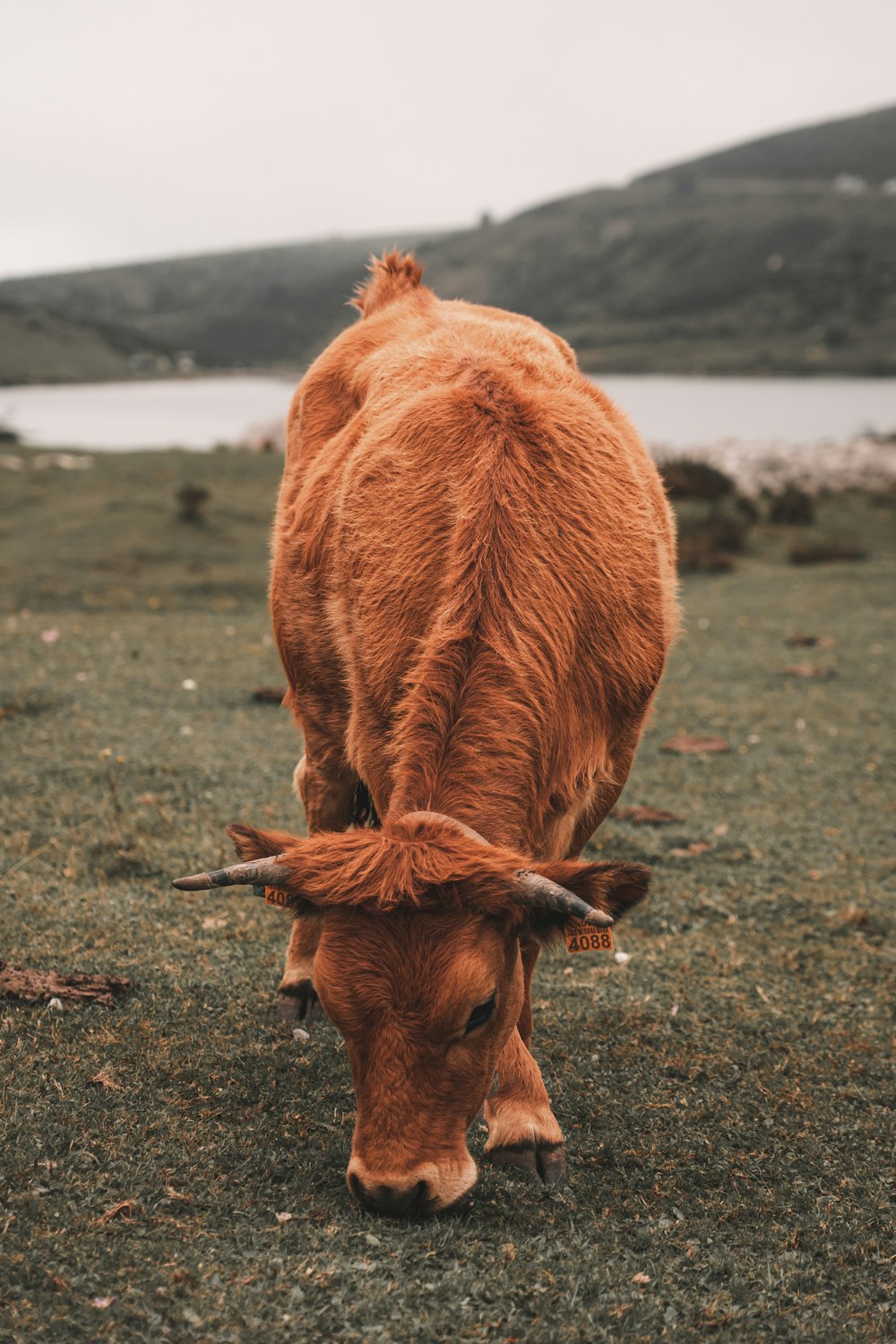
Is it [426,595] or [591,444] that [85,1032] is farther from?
[591,444]

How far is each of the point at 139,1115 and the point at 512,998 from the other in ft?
4.75

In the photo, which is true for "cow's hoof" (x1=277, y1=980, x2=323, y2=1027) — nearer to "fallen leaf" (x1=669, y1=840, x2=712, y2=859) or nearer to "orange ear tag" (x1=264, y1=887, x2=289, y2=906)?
"orange ear tag" (x1=264, y1=887, x2=289, y2=906)

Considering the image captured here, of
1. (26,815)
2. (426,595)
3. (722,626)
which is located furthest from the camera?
(722,626)

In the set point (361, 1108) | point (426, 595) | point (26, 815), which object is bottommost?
point (26, 815)

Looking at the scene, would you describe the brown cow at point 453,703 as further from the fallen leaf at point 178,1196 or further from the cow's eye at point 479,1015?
the fallen leaf at point 178,1196

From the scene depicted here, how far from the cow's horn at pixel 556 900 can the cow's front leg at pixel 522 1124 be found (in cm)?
122

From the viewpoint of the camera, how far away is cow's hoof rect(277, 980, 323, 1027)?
4730 mm

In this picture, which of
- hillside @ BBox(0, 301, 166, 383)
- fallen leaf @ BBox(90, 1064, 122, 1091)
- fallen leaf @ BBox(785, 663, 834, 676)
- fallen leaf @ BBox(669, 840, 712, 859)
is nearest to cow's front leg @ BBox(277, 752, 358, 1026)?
fallen leaf @ BBox(90, 1064, 122, 1091)

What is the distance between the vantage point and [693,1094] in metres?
4.42

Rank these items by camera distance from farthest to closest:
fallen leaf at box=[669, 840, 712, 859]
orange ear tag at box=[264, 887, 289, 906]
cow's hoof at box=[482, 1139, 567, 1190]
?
fallen leaf at box=[669, 840, 712, 859], cow's hoof at box=[482, 1139, 567, 1190], orange ear tag at box=[264, 887, 289, 906]

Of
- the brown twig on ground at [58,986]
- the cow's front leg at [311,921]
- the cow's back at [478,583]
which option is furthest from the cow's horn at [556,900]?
the brown twig on ground at [58,986]

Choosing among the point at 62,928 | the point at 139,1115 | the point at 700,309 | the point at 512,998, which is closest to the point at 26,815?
the point at 62,928

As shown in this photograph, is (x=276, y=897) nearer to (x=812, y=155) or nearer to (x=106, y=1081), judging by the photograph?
(x=106, y=1081)

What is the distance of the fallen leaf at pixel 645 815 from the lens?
24.7 ft
